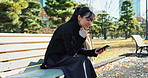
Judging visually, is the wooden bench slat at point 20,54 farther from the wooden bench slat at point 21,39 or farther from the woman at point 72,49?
the woman at point 72,49

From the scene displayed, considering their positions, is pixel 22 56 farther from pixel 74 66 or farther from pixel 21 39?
pixel 74 66

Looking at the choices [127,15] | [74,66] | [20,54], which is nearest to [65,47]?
[74,66]

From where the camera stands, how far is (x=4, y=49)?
1.98 meters

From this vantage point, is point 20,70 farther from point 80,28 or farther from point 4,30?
point 4,30

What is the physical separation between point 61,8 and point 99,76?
14216 millimetres

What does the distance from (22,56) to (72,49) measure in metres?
0.82

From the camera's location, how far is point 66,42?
1.75 m

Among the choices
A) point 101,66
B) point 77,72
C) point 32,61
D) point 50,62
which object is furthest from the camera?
point 101,66

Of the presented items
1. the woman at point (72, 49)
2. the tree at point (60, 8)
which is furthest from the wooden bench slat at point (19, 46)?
the tree at point (60, 8)

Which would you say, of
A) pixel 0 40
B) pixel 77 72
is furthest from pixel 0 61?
pixel 77 72

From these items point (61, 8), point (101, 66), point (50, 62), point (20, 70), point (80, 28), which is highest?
point (61, 8)

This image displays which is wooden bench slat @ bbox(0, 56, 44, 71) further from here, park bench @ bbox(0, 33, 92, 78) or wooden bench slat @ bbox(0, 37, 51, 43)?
wooden bench slat @ bbox(0, 37, 51, 43)

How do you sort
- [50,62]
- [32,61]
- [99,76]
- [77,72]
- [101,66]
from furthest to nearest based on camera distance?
[101,66] → [99,76] → [32,61] → [50,62] → [77,72]

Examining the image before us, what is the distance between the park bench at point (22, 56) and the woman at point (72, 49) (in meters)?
0.11
